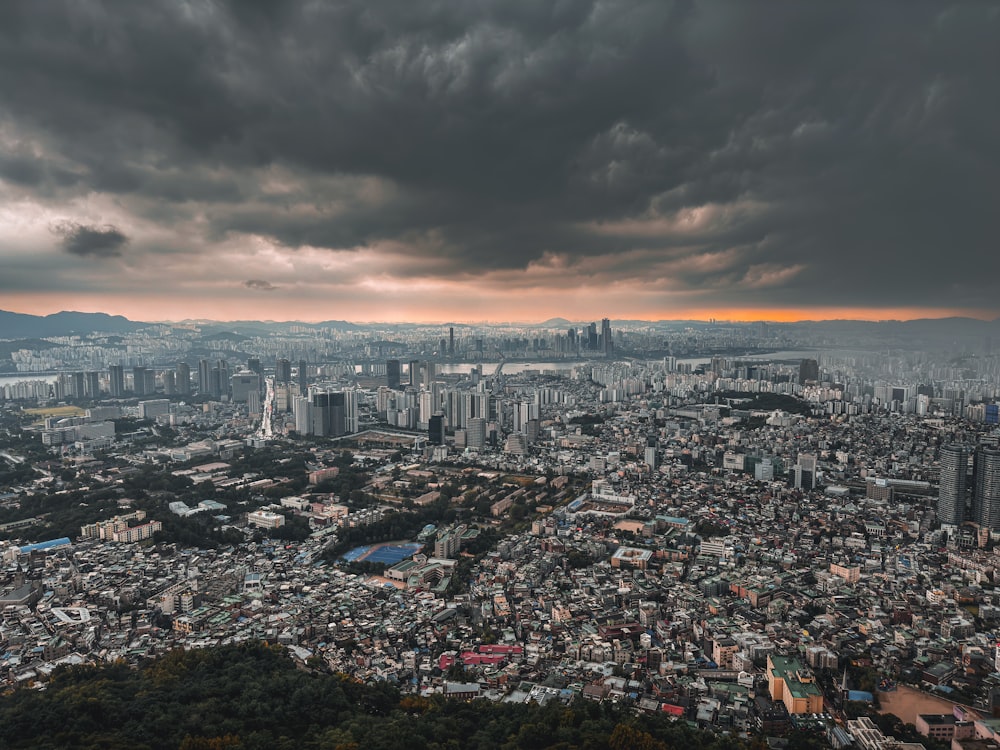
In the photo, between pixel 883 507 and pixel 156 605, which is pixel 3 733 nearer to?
pixel 156 605

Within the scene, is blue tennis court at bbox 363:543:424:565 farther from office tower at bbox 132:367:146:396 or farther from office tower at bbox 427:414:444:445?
→ office tower at bbox 132:367:146:396

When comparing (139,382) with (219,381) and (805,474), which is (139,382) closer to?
(219,381)

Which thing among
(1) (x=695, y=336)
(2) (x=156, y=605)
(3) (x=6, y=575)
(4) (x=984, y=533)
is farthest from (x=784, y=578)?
(1) (x=695, y=336)

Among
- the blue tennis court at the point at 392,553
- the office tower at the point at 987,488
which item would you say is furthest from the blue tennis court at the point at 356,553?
the office tower at the point at 987,488

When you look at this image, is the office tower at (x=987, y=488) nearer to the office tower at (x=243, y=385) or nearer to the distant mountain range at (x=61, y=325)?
the office tower at (x=243, y=385)

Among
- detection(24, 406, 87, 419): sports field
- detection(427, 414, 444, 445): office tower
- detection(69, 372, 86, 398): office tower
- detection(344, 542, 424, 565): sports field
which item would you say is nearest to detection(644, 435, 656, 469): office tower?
detection(427, 414, 444, 445): office tower

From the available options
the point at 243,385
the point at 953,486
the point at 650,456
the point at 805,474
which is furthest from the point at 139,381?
the point at 953,486
